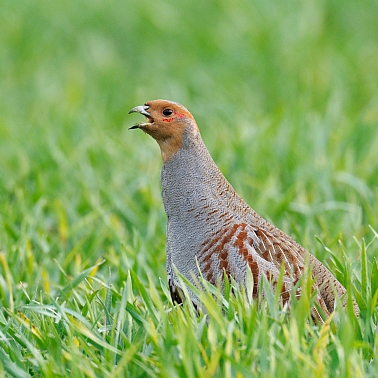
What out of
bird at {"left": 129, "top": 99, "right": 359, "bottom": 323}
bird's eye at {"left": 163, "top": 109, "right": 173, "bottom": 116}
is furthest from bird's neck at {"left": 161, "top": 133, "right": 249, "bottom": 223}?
bird's eye at {"left": 163, "top": 109, "right": 173, "bottom": 116}

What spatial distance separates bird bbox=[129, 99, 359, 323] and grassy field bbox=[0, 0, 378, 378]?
15 centimetres

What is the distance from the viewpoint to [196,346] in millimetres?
2461

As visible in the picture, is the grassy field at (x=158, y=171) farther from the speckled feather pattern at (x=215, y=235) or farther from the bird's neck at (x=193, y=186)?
the bird's neck at (x=193, y=186)

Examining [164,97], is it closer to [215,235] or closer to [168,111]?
[168,111]

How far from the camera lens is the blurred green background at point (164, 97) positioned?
4387mm

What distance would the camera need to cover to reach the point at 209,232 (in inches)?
121

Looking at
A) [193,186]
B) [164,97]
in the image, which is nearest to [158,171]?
[193,186]

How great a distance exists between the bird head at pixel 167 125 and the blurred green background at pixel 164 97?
636mm

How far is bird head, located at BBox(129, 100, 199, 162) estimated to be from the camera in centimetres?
326

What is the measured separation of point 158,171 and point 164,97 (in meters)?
2.64

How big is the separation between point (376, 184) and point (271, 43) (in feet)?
10.8

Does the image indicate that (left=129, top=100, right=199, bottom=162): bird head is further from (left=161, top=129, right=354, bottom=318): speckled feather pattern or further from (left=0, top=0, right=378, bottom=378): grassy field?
(left=0, top=0, right=378, bottom=378): grassy field

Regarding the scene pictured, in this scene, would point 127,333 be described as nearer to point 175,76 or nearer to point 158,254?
point 158,254

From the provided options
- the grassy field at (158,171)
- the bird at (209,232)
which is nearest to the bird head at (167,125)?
the bird at (209,232)
